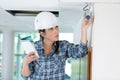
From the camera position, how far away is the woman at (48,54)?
1587 mm

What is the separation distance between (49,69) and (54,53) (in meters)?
0.12

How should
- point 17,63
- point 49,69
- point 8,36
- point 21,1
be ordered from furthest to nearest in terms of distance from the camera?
1. point 17,63
2. point 8,36
3. point 21,1
4. point 49,69

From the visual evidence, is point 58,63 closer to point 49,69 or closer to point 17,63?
point 49,69

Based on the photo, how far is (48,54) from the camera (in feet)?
5.51

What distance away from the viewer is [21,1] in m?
1.86
